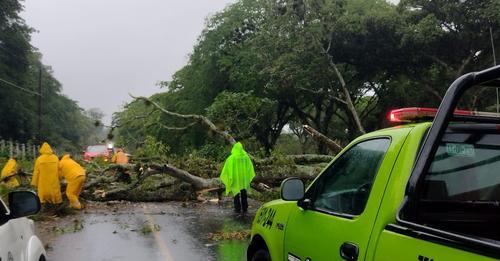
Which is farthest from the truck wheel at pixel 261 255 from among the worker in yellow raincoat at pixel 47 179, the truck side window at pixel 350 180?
the worker in yellow raincoat at pixel 47 179

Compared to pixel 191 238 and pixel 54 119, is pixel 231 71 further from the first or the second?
pixel 54 119

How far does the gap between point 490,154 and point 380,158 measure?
0.64m

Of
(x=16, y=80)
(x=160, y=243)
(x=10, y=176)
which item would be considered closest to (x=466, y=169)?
(x=160, y=243)

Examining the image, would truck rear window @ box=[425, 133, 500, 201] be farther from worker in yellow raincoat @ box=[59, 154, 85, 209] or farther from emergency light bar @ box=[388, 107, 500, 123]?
worker in yellow raincoat @ box=[59, 154, 85, 209]

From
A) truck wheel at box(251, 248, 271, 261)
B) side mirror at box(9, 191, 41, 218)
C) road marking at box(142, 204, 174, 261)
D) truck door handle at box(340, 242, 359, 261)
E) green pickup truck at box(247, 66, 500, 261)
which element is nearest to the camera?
green pickup truck at box(247, 66, 500, 261)

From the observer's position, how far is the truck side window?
11.5 ft

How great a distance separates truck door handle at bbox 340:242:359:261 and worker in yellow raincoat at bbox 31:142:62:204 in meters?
11.3

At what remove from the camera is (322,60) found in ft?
92.8

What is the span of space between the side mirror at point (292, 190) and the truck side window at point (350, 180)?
85 millimetres

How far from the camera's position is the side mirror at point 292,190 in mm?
4254

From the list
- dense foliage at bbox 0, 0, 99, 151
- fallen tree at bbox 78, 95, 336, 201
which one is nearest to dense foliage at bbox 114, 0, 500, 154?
fallen tree at bbox 78, 95, 336, 201

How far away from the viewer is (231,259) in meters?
8.43

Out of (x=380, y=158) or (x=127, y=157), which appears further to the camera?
(x=127, y=157)

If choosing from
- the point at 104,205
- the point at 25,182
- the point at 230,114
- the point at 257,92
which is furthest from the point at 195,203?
the point at 257,92
